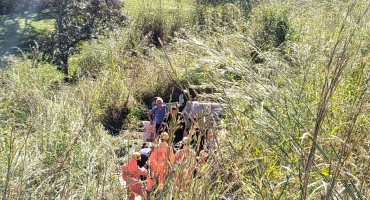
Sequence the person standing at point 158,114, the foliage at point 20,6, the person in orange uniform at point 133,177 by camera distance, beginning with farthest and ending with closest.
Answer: the foliage at point 20,6, the person standing at point 158,114, the person in orange uniform at point 133,177

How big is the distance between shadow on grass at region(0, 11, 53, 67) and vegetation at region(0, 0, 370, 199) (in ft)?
5.93

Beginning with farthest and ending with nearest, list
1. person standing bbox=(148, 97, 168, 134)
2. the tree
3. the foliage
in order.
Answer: the foliage → the tree → person standing bbox=(148, 97, 168, 134)

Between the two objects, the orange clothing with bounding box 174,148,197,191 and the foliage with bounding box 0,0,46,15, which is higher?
the orange clothing with bounding box 174,148,197,191

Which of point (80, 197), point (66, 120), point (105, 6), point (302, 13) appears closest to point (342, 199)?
point (80, 197)

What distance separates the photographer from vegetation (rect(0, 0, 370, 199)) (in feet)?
7.04

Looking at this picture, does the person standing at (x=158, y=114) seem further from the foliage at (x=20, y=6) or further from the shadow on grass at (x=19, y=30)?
the foliage at (x=20, y=6)

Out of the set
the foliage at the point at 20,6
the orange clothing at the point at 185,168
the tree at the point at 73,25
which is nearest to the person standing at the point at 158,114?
the tree at the point at 73,25

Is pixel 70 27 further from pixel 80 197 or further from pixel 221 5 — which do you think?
pixel 80 197

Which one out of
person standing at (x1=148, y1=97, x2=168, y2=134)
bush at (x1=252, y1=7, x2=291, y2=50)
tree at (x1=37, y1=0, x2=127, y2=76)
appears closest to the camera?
person standing at (x1=148, y1=97, x2=168, y2=134)

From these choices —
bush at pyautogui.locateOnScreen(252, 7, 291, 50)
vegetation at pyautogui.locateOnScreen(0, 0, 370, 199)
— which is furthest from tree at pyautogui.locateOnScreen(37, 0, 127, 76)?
bush at pyautogui.locateOnScreen(252, 7, 291, 50)

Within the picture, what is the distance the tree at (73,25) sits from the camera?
11.4 meters

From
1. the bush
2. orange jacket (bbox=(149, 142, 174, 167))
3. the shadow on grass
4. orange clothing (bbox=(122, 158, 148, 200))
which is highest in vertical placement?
orange jacket (bbox=(149, 142, 174, 167))

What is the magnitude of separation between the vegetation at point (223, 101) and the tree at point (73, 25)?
41 cm

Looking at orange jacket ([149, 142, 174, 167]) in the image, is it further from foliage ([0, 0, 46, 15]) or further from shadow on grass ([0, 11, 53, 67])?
foliage ([0, 0, 46, 15])
